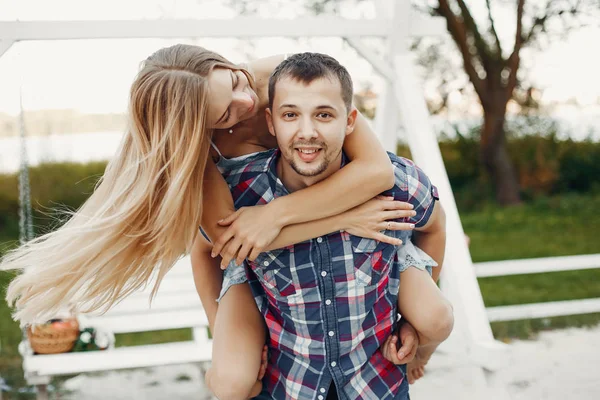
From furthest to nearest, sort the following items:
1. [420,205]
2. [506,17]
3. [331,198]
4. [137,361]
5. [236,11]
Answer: [506,17], [236,11], [137,361], [420,205], [331,198]

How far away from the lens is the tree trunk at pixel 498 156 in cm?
759

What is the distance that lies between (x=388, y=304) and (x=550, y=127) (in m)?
6.99

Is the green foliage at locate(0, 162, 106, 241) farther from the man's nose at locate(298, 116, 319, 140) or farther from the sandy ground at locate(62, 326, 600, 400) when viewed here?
the man's nose at locate(298, 116, 319, 140)

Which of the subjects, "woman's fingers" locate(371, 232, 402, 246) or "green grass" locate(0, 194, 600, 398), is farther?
"green grass" locate(0, 194, 600, 398)

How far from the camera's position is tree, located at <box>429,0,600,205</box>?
719cm

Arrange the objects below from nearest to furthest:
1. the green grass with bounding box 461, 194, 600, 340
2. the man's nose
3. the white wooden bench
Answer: the man's nose, the white wooden bench, the green grass with bounding box 461, 194, 600, 340

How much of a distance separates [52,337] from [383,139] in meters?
1.73

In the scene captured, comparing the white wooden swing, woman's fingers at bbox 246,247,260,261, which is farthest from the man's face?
the white wooden swing

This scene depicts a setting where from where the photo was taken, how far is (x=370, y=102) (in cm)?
767

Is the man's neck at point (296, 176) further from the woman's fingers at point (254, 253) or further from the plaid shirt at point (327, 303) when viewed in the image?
the woman's fingers at point (254, 253)

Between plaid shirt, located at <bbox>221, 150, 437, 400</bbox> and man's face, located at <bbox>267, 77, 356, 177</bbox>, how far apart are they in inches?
8.6

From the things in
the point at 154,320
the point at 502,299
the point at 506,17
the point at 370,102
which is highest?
the point at 506,17

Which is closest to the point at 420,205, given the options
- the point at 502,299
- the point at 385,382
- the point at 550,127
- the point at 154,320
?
the point at 385,382

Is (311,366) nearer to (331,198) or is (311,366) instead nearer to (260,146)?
(331,198)
